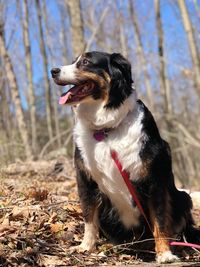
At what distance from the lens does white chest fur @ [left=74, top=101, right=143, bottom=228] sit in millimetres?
3762

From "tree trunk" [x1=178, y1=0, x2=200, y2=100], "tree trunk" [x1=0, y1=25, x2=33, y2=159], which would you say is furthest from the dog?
"tree trunk" [x1=178, y1=0, x2=200, y2=100]

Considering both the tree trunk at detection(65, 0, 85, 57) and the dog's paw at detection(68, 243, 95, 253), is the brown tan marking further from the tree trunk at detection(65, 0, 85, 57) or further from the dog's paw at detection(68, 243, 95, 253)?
the tree trunk at detection(65, 0, 85, 57)

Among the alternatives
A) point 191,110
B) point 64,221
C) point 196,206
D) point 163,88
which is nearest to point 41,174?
point 196,206

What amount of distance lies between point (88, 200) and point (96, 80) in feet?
3.54

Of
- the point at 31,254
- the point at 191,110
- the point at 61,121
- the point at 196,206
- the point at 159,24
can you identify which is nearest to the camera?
the point at 31,254

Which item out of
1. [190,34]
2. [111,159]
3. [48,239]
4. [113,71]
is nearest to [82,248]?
[48,239]

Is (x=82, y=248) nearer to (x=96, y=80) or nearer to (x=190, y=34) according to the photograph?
(x=96, y=80)

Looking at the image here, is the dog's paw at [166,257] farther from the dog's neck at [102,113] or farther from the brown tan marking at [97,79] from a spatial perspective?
the brown tan marking at [97,79]

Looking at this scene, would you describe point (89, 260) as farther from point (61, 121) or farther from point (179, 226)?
point (61, 121)

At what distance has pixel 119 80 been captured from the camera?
3.94m

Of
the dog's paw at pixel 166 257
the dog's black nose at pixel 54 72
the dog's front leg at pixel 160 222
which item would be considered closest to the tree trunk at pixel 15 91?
the dog's black nose at pixel 54 72

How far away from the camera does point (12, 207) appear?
4418 mm

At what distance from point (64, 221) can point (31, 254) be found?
1203mm

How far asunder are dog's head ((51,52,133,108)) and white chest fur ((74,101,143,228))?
231 mm
